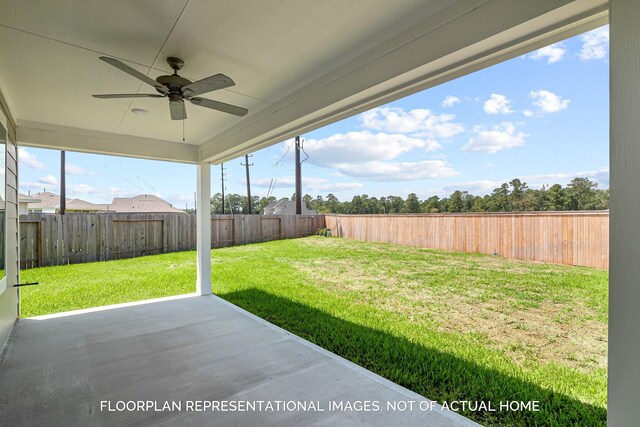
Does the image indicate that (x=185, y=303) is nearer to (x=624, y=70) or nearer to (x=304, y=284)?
(x=304, y=284)

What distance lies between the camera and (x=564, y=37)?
1.44m

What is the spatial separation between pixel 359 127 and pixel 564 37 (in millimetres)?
15345

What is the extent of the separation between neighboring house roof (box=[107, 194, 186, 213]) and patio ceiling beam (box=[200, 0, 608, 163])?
20.9 meters

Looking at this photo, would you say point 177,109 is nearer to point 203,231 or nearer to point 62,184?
point 203,231

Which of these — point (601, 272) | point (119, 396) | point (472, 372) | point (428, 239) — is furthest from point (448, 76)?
point (428, 239)

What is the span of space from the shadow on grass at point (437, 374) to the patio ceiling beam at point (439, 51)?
201 cm

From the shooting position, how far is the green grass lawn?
2156mm

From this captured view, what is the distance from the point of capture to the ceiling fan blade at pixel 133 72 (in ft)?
5.77

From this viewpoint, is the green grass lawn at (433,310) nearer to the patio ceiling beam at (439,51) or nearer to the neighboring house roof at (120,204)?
the patio ceiling beam at (439,51)

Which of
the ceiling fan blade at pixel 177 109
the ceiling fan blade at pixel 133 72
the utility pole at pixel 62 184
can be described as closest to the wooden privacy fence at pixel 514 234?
the ceiling fan blade at pixel 177 109

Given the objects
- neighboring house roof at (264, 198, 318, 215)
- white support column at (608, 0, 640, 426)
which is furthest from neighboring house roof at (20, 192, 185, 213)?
white support column at (608, 0, 640, 426)

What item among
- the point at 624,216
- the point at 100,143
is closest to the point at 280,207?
the point at 100,143

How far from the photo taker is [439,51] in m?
1.64

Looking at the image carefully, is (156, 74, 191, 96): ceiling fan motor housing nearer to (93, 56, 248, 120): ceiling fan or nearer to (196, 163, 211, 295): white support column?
(93, 56, 248, 120): ceiling fan
